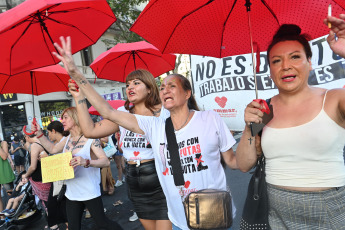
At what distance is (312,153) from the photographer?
140 cm

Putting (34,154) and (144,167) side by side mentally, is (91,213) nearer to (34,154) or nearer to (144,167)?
(144,167)

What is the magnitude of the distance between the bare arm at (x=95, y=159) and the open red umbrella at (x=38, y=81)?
3.74 feet

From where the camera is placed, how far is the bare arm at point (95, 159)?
298 cm

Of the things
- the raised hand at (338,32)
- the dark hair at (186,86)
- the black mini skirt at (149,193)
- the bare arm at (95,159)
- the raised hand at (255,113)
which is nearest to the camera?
the raised hand at (338,32)

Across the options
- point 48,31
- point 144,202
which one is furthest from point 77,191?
point 48,31

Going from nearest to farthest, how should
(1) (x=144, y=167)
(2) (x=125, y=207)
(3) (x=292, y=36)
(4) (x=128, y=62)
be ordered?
1. (3) (x=292, y=36)
2. (1) (x=144, y=167)
3. (4) (x=128, y=62)
4. (2) (x=125, y=207)

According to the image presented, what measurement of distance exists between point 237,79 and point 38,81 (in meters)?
3.66

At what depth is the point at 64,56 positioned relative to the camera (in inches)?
72.6

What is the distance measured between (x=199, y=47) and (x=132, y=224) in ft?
11.1

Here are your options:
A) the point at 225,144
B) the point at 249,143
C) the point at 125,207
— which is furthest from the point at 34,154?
the point at 249,143

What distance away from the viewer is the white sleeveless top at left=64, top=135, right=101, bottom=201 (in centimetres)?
314

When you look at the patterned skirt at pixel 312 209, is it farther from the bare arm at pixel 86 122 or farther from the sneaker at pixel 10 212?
the sneaker at pixel 10 212

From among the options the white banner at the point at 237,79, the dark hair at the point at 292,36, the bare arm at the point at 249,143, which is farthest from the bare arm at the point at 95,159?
the white banner at the point at 237,79

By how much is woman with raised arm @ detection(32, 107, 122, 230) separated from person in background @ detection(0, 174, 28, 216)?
1.94 meters
